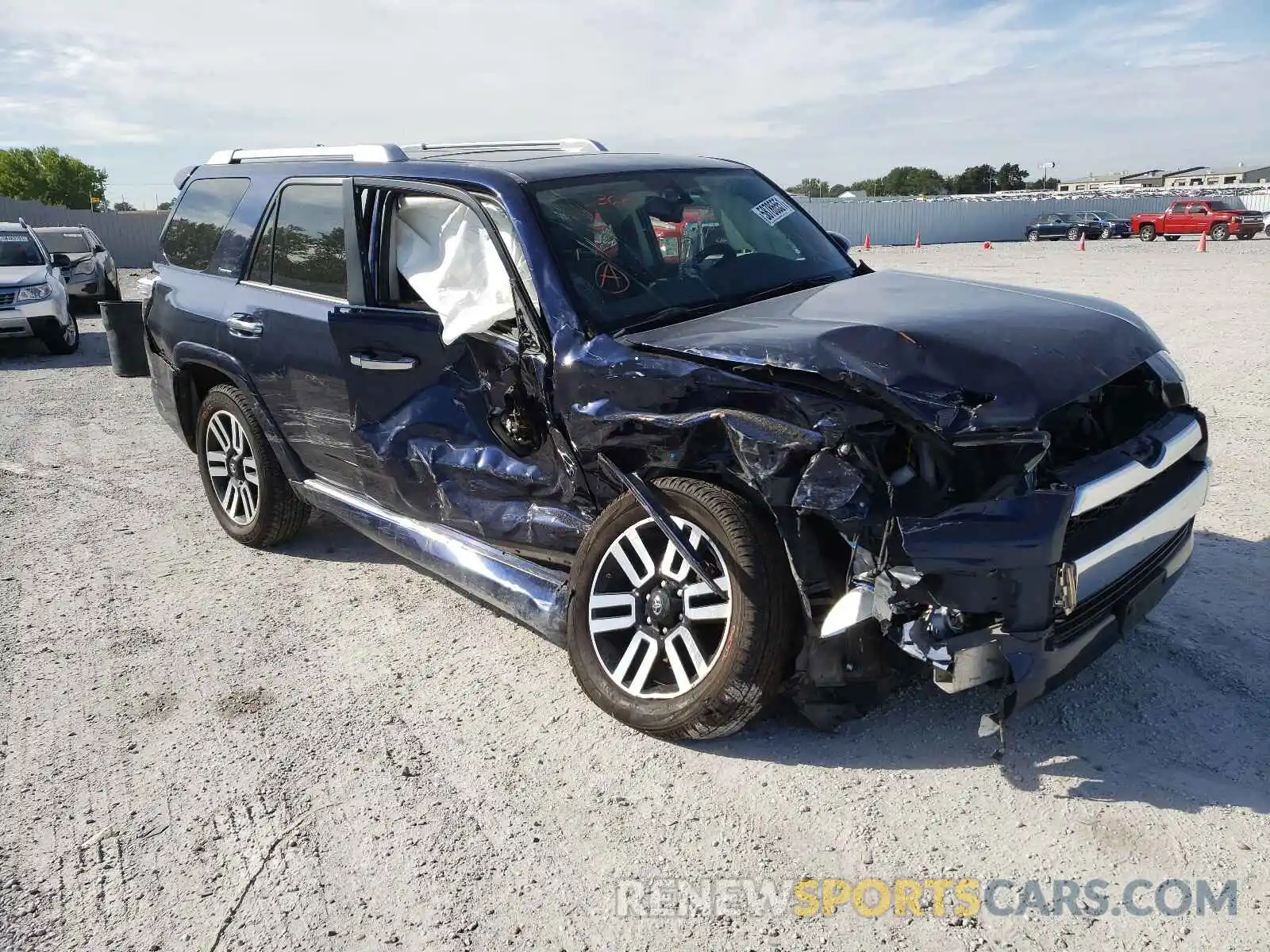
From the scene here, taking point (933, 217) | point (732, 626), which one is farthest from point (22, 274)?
point (933, 217)

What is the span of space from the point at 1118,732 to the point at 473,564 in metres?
2.31

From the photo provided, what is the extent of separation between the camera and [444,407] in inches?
152

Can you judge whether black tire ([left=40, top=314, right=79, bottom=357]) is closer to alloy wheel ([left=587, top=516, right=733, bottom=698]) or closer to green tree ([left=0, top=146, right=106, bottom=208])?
alloy wheel ([left=587, top=516, right=733, bottom=698])

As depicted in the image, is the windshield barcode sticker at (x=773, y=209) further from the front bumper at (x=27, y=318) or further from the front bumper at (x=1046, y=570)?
the front bumper at (x=27, y=318)

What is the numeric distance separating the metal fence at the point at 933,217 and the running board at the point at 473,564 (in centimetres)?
3813

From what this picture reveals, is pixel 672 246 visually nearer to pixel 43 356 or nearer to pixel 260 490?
pixel 260 490

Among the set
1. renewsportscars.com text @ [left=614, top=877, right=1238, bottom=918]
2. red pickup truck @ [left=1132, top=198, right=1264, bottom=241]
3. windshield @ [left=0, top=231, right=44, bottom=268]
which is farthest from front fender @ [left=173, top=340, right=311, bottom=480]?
red pickup truck @ [left=1132, top=198, right=1264, bottom=241]

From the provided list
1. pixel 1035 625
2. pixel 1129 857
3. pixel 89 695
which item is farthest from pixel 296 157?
pixel 1129 857

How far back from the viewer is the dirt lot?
2.58 metres

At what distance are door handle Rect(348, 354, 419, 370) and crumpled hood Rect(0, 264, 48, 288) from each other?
11096mm

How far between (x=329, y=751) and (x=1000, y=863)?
2.11 meters

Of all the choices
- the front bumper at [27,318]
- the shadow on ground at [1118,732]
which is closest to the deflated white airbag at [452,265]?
the shadow on ground at [1118,732]

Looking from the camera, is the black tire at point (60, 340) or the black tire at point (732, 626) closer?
the black tire at point (732, 626)

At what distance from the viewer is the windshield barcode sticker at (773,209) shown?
4516mm
